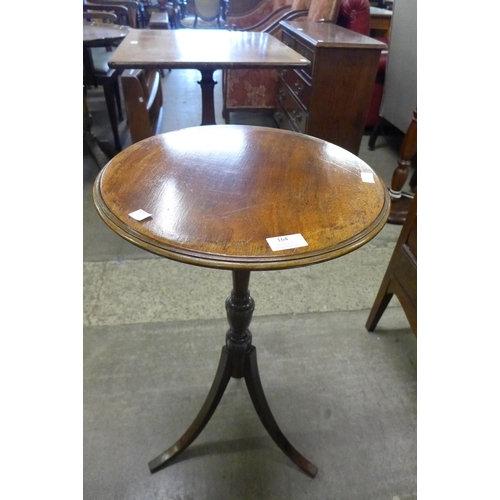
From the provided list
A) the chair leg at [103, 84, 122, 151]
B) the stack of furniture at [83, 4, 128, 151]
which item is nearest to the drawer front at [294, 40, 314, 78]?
the stack of furniture at [83, 4, 128, 151]

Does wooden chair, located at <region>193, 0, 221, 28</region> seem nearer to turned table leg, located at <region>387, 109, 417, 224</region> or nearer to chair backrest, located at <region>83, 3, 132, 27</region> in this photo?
chair backrest, located at <region>83, 3, 132, 27</region>

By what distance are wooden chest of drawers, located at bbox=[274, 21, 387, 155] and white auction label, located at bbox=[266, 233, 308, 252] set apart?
6.11ft

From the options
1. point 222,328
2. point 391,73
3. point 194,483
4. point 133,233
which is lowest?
point 194,483

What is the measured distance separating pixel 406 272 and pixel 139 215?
959mm

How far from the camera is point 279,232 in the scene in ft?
2.16

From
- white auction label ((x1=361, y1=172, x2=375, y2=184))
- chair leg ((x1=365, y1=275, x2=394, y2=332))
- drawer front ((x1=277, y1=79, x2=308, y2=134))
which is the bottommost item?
chair leg ((x1=365, y1=275, x2=394, y2=332))

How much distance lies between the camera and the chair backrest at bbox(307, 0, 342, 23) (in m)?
2.57

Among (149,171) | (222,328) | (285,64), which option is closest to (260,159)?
(149,171)

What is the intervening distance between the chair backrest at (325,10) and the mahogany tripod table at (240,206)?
2.05m

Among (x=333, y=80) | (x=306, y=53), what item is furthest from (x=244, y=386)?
(x=306, y=53)

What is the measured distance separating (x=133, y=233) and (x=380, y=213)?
473mm

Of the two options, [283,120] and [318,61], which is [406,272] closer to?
[318,61]

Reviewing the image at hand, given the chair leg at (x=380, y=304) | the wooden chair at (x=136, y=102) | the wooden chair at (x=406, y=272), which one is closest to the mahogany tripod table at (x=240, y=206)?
the wooden chair at (x=406, y=272)

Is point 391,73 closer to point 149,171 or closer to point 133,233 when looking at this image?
point 149,171
